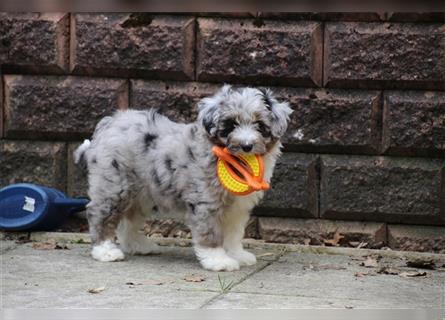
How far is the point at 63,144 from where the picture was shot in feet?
27.8

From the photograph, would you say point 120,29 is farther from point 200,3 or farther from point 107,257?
point 200,3

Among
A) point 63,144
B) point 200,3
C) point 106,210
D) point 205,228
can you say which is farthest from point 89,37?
point 200,3

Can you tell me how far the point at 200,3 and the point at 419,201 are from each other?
127 inches

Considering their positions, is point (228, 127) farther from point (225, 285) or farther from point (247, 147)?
point (225, 285)

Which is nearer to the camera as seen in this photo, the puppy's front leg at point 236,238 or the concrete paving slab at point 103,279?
the concrete paving slab at point 103,279

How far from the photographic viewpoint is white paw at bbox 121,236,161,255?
24.9ft

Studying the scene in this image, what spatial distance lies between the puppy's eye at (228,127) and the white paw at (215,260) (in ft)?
2.82

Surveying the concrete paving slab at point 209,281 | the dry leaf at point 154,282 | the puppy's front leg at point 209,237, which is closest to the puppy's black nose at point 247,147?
the puppy's front leg at point 209,237

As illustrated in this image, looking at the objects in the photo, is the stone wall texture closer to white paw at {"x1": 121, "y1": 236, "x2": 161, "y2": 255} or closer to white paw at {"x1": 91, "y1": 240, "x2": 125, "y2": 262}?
white paw at {"x1": 121, "y1": 236, "x2": 161, "y2": 255}

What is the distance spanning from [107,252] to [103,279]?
727 mm

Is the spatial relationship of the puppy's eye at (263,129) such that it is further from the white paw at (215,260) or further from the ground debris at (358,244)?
the ground debris at (358,244)

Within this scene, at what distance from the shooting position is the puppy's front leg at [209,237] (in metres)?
6.87

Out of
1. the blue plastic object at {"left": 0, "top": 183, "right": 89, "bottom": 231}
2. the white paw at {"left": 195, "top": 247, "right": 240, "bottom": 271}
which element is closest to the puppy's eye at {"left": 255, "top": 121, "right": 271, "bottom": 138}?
the white paw at {"left": 195, "top": 247, "right": 240, "bottom": 271}

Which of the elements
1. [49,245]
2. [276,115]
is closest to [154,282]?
[276,115]
